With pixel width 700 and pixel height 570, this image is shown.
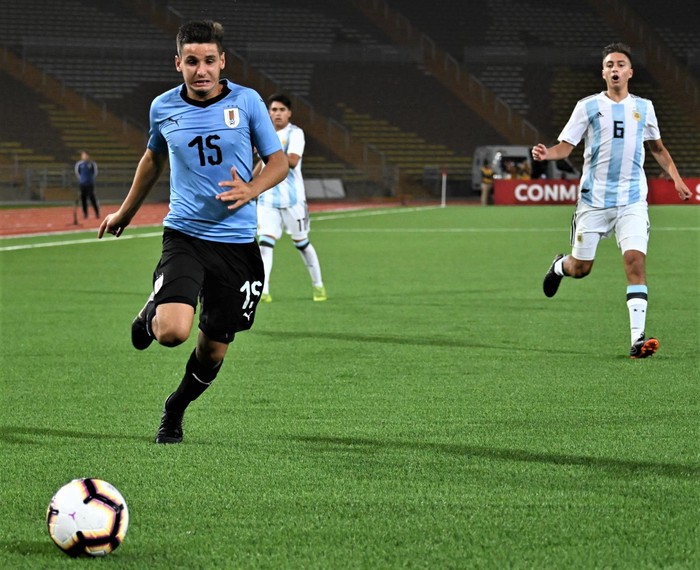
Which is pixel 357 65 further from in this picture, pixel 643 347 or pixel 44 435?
pixel 44 435

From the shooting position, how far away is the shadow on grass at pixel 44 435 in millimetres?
6262

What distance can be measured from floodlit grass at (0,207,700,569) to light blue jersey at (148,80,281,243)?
1090mm

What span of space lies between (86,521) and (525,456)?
233 centimetres

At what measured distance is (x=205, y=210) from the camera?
20.2 ft

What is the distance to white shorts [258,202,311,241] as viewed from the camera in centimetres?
1357

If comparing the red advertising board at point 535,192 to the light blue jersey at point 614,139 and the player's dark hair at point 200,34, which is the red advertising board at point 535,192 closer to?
the light blue jersey at point 614,139

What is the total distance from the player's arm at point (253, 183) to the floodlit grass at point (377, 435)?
121 cm

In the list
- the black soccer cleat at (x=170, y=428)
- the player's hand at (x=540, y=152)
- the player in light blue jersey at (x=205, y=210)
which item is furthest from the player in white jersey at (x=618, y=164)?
the black soccer cleat at (x=170, y=428)

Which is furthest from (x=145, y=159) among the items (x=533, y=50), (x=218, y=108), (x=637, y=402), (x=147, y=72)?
(x=533, y=50)

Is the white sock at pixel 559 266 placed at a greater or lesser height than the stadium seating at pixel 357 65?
greater

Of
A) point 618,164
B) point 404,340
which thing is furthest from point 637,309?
point 404,340

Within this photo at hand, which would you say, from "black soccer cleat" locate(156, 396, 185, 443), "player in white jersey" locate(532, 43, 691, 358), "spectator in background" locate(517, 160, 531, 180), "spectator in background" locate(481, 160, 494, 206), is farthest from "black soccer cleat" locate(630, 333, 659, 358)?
"spectator in background" locate(517, 160, 531, 180)

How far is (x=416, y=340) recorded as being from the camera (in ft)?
34.1

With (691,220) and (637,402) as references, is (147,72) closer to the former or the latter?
(691,220)
